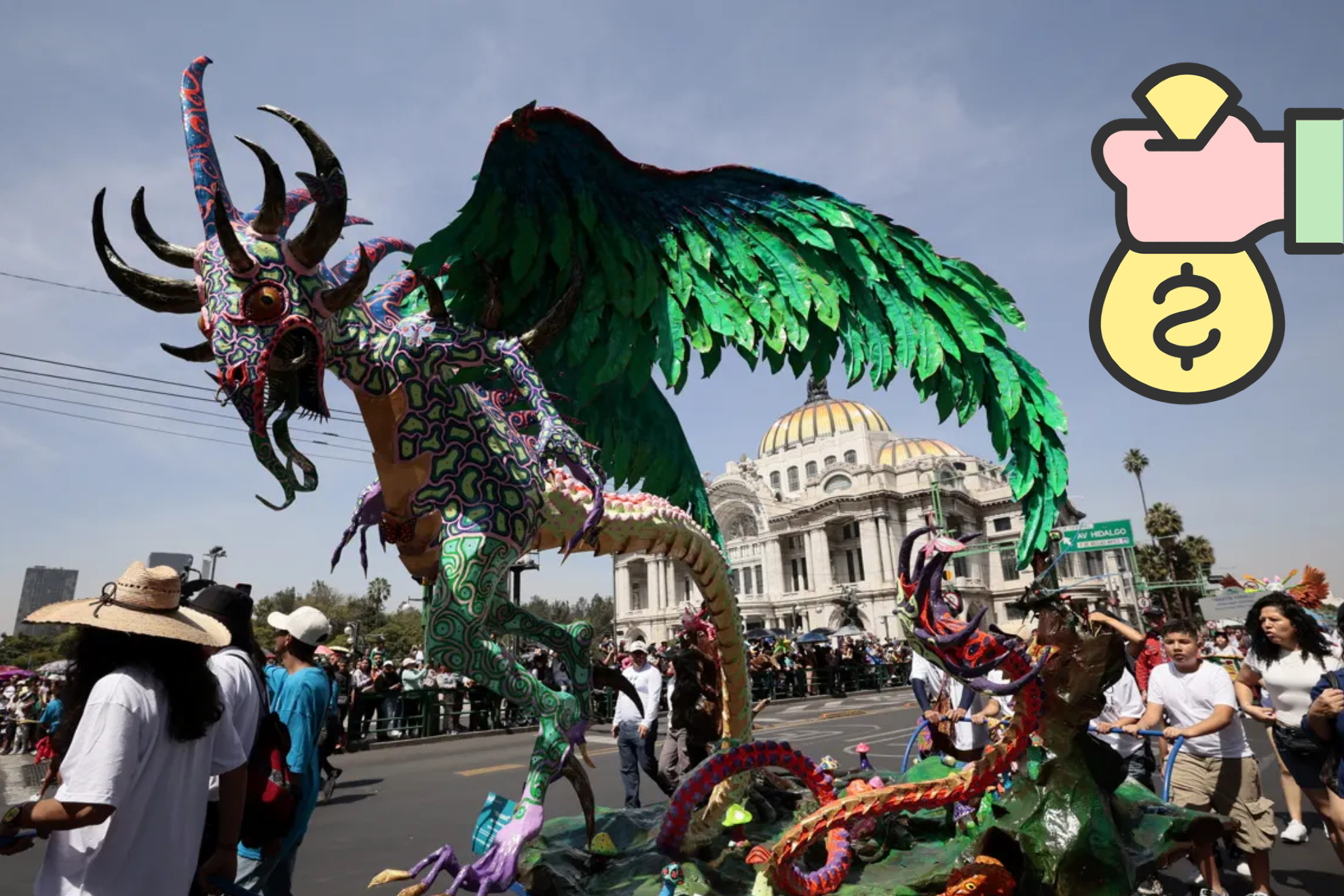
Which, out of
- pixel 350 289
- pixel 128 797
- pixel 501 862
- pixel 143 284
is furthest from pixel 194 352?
pixel 501 862

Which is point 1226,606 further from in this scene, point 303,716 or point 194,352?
point 194,352

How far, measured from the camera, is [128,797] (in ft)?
6.81

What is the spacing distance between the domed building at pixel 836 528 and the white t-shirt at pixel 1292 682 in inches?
1500

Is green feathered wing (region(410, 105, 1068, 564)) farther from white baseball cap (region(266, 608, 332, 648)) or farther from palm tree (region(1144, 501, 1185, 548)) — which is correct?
palm tree (region(1144, 501, 1185, 548))

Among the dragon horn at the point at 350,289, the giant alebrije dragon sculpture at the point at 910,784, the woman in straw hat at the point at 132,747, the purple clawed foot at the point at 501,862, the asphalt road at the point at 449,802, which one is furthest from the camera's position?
the asphalt road at the point at 449,802

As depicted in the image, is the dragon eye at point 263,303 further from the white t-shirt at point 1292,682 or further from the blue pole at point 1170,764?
the white t-shirt at point 1292,682

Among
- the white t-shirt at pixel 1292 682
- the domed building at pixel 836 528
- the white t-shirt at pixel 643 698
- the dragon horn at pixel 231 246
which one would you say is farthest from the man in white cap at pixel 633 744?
the domed building at pixel 836 528

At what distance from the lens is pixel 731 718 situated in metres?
5.25

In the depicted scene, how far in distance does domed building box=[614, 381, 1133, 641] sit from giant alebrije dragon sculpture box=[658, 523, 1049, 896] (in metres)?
39.5

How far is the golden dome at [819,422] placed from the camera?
189 ft

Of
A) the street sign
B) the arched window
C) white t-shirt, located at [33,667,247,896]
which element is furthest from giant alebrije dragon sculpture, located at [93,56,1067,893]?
the arched window

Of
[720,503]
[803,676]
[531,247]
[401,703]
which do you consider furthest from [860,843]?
[720,503]

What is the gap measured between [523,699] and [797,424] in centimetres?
5868

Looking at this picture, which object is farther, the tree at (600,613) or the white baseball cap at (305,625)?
the tree at (600,613)
